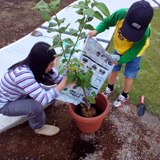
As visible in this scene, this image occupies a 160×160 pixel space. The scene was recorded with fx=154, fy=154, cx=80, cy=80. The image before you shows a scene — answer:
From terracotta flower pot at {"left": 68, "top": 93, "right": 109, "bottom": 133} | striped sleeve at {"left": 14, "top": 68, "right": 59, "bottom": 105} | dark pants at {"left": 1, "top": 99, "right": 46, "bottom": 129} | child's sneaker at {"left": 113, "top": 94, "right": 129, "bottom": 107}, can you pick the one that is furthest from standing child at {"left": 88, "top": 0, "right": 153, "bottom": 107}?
dark pants at {"left": 1, "top": 99, "right": 46, "bottom": 129}

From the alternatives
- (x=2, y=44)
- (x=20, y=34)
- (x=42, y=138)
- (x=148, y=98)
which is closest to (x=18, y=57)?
(x=2, y=44)

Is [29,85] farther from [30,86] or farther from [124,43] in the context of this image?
[124,43]

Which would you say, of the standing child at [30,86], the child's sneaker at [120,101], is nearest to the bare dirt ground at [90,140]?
the child's sneaker at [120,101]

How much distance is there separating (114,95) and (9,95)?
4.75 feet

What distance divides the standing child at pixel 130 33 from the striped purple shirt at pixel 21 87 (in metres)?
0.76

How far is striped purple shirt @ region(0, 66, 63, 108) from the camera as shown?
4.37 ft

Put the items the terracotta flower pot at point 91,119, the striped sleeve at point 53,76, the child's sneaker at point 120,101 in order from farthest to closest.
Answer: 1. the child's sneaker at point 120,101
2. the striped sleeve at point 53,76
3. the terracotta flower pot at point 91,119

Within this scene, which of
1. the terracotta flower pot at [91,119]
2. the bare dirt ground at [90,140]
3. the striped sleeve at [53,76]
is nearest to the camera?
the terracotta flower pot at [91,119]

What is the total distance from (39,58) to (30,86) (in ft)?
0.85

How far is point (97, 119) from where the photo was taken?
59.1 inches

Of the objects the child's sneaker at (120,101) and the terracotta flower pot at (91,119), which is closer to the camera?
the terracotta flower pot at (91,119)

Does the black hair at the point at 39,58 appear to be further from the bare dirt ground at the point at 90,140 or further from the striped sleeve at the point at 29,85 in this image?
the bare dirt ground at the point at 90,140

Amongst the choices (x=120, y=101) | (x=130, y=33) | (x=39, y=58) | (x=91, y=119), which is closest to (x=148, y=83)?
(x=120, y=101)

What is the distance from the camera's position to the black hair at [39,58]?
130cm
